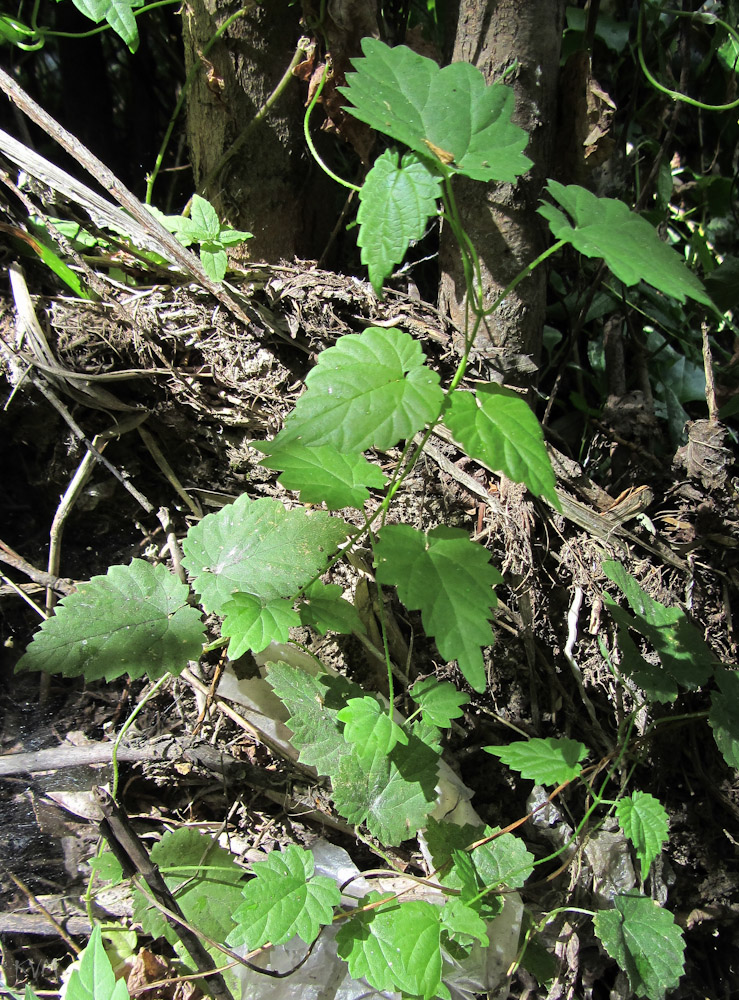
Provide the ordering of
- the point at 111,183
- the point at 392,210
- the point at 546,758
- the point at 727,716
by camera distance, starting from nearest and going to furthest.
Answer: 1. the point at 392,210
2. the point at 546,758
3. the point at 727,716
4. the point at 111,183

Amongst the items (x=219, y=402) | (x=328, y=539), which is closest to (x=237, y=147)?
(x=219, y=402)

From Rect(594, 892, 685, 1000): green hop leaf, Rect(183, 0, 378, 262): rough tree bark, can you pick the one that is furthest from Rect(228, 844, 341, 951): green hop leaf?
Rect(183, 0, 378, 262): rough tree bark

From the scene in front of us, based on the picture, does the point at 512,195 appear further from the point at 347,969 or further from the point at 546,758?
the point at 347,969

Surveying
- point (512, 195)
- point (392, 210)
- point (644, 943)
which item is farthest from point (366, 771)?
point (512, 195)

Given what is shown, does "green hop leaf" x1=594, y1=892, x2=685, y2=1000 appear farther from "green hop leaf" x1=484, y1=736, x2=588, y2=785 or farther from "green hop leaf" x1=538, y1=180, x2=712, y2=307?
"green hop leaf" x1=538, y1=180, x2=712, y2=307

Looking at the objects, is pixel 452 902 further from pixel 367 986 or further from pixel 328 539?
pixel 328 539

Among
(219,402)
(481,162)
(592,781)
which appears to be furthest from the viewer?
(219,402)
